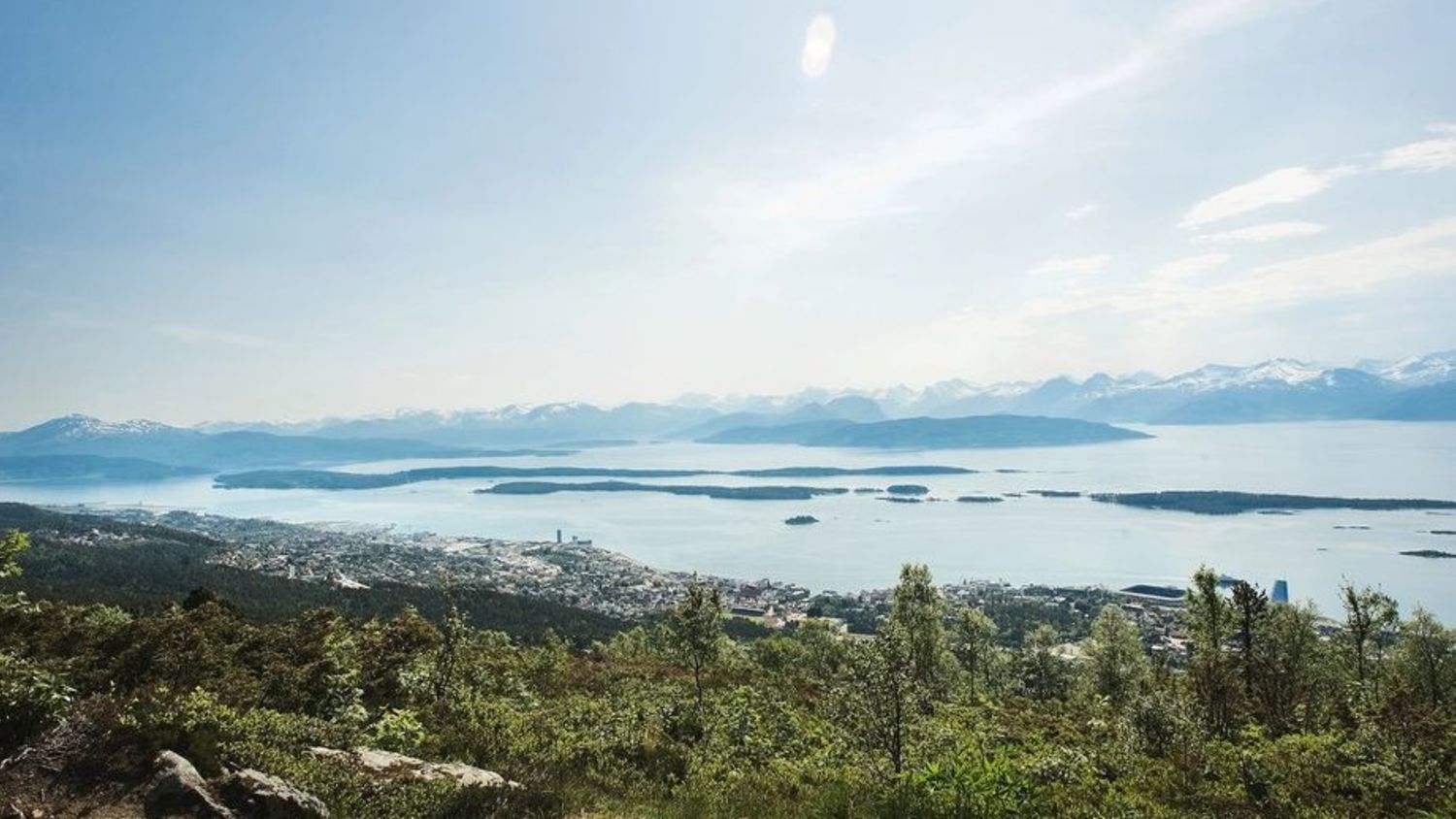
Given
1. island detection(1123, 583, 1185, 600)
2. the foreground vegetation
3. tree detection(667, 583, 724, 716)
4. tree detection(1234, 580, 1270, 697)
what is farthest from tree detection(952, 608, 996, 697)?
island detection(1123, 583, 1185, 600)

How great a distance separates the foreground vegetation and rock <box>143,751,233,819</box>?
639mm

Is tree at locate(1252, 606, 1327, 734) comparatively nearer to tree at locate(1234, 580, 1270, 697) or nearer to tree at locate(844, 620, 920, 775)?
tree at locate(1234, 580, 1270, 697)

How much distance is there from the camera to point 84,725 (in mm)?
8828

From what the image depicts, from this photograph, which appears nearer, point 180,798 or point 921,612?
point 180,798

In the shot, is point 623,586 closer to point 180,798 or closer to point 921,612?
point 921,612

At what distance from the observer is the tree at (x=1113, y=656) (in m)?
36.5

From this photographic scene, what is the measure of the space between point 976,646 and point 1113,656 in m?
7.48

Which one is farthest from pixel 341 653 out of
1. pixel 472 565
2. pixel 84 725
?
pixel 472 565

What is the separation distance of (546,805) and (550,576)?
109236mm

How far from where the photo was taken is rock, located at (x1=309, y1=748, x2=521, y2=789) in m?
9.48

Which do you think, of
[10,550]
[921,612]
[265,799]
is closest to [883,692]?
[265,799]

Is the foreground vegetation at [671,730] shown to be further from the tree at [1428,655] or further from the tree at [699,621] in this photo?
the tree at [1428,655]

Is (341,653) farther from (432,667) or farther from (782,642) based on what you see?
(782,642)

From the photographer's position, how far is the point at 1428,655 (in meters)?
34.1
